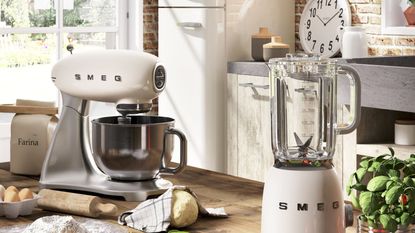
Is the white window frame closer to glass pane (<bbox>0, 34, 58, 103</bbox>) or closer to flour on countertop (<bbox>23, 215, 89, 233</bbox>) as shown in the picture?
glass pane (<bbox>0, 34, 58, 103</bbox>)

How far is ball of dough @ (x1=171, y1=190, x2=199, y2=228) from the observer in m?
2.13

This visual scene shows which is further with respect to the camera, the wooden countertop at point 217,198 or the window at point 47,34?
the window at point 47,34

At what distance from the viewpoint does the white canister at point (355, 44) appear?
5.20m

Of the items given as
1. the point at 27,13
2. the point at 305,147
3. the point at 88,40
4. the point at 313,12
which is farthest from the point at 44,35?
the point at 305,147

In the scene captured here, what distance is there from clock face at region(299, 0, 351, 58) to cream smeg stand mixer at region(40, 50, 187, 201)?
3070mm

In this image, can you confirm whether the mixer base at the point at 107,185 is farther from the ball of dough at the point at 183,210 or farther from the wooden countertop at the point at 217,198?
the ball of dough at the point at 183,210

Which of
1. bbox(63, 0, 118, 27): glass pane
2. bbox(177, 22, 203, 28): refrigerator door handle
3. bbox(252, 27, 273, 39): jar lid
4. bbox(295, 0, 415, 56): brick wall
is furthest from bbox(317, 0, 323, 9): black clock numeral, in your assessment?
bbox(63, 0, 118, 27): glass pane

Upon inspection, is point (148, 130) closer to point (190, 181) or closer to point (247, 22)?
point (190, 181)

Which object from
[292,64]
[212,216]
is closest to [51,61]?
[212,216]

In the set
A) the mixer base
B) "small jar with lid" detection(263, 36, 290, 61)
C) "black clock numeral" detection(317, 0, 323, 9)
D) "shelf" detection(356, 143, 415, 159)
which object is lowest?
"shelf" detection(356, 143, 415, 159)

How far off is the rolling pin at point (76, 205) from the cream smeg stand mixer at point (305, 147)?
0.59 meters

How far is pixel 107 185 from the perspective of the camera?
2.59 m

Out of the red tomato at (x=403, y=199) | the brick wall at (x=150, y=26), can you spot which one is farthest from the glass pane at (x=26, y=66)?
the red tomato at (x=403, y=199)

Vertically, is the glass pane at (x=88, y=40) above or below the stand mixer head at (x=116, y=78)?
above
